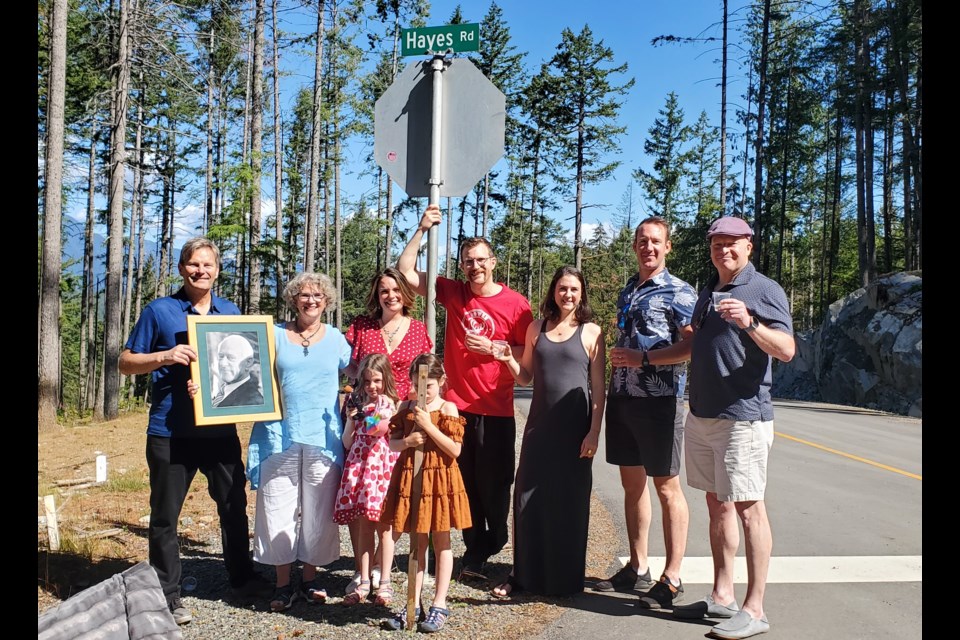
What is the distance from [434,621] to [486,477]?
1.27 meters

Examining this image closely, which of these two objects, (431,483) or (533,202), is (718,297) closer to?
(431,483)

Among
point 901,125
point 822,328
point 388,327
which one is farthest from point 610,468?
point 901,125

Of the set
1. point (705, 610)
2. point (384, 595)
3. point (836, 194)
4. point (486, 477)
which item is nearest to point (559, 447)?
point (486, 477)

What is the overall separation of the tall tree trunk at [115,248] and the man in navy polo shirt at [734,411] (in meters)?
16.6

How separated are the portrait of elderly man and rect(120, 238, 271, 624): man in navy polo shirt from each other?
0.20 metres

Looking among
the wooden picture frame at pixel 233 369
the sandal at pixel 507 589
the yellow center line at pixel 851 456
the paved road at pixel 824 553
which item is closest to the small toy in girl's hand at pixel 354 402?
the wooden picture frame at pixel 233 369

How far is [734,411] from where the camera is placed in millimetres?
4227

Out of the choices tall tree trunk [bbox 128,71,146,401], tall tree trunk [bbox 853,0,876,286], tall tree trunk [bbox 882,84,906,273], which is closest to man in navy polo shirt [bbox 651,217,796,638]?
tall tree trunk [bbox 853,0,876,286]

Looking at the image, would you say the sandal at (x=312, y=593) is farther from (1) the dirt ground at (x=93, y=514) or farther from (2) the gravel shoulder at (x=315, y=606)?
(1) the dirt ground at (x=93, y=514)

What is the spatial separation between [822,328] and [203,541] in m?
25.2

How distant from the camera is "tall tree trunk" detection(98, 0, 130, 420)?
17.3 metres

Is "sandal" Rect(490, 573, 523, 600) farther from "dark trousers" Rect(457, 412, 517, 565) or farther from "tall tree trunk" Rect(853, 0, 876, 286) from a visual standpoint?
"tall tree trunk" Rect(853, 0, 876, 286)

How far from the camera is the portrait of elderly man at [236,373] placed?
4.41 metres

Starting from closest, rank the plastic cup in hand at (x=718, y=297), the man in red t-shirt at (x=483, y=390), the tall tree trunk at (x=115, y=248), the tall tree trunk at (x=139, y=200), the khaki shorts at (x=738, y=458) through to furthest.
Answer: the plastic cup in hand at (x=718, y=297), the khaki shorts at (x=738, y=458), the man in red t-shirt at (x=483, y=390), the tall tree trunk at (x=115, y=248), the tall tree trunk at (x=139, y=200)
